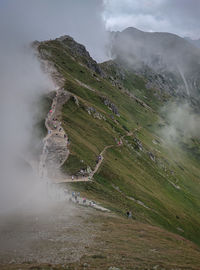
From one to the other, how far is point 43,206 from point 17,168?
78.5 ft

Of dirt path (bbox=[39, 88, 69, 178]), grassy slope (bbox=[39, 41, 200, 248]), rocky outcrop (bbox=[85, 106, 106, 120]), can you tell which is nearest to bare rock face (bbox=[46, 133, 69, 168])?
dirt path (bbox=[39, 88, 69, 178])

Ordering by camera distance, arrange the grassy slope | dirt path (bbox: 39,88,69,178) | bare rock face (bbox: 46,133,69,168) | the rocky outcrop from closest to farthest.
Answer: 1. the grassy slope
2. dirt path (bbox: 39,88,69,178)
3. bare rock face (bbox: 46,133,69,168)
4. the rocky outcrop

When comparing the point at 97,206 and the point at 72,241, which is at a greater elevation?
the point at 97,206

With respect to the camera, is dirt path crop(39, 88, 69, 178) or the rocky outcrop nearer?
dirt path crop(39, 88, 69, 178)

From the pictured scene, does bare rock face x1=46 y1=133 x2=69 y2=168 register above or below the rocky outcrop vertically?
below

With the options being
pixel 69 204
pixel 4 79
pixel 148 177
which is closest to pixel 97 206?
pixel 69 204

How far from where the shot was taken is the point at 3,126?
9794 centimetres

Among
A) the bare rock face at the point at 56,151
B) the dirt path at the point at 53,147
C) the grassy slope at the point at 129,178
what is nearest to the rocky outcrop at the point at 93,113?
the grassy slope at the point at 129,178

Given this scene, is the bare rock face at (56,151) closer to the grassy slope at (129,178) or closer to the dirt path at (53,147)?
the dirt path at (53,147)

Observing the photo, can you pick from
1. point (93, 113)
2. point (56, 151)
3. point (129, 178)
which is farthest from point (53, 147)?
point (93, 113)

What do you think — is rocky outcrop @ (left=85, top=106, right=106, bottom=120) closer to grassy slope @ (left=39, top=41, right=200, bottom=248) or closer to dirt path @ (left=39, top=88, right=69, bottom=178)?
grassy slope @ (left=39, top=41, right=200, bottom=248)


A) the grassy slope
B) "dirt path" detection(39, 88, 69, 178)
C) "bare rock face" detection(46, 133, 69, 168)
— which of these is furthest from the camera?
"bare rock face" detection(46, 133, 69, 168)

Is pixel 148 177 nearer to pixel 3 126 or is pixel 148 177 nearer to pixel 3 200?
pixel 3 126

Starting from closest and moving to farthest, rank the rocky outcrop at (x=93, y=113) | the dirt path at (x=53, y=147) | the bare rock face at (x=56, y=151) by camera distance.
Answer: the dirt path at (x=53, y=147) → the bare rock face at (x=56, y=151) → the rocky outcrop at (x=93, y=113)
